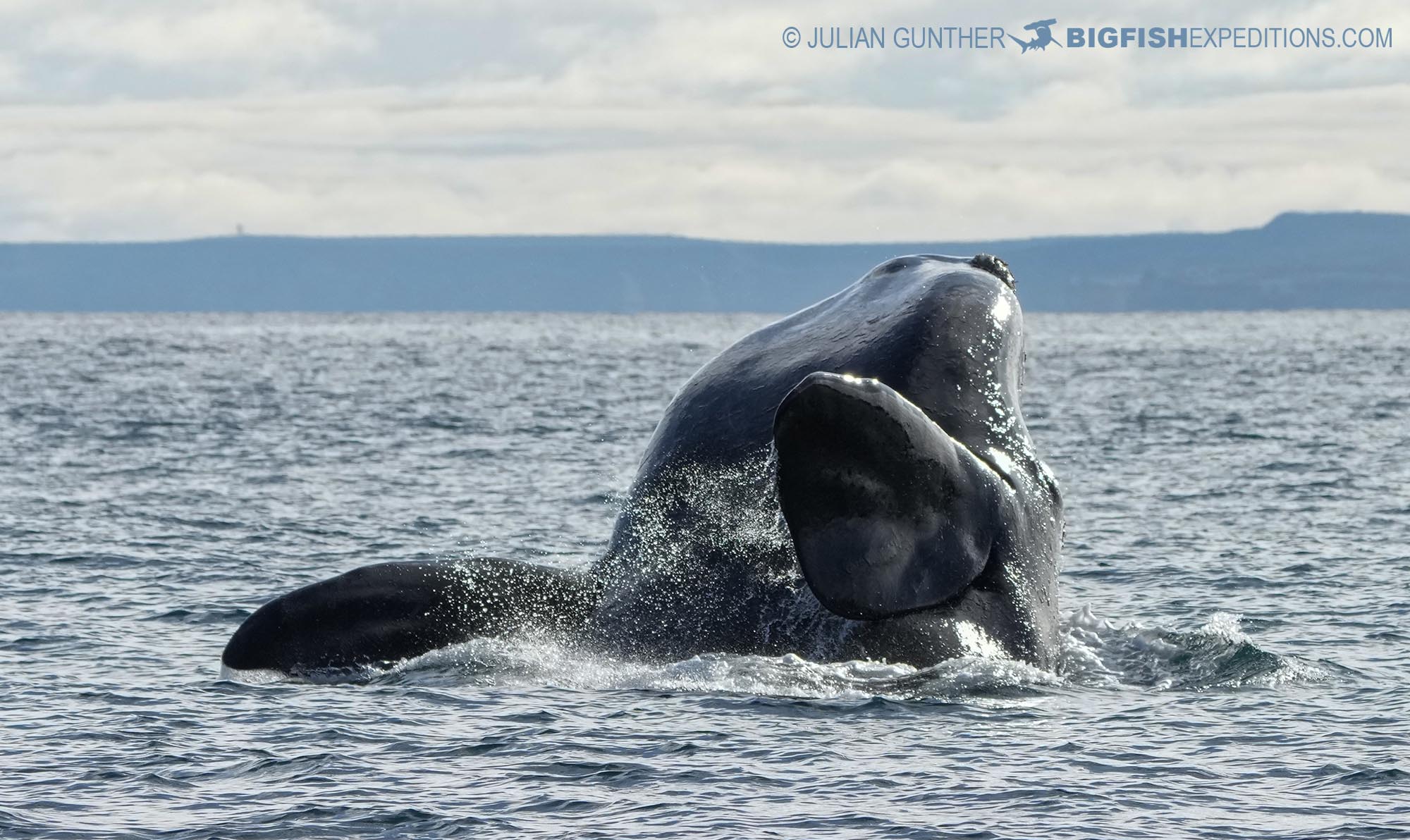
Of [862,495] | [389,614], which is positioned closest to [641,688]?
[389,614]

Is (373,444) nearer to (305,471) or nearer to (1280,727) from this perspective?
(305,471)

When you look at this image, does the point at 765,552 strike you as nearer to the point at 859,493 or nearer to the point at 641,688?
the point at 641,688

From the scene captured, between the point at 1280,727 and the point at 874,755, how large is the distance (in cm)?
268

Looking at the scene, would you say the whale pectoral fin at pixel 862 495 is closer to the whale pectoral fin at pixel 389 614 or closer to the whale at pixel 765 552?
the whale at pixel 765 552

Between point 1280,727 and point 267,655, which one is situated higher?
point 267,655

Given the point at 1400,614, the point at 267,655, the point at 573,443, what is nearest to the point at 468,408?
the point at 573,443

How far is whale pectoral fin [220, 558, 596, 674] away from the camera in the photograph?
1073 centimetres

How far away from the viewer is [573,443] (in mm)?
36000

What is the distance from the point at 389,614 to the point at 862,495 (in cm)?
323

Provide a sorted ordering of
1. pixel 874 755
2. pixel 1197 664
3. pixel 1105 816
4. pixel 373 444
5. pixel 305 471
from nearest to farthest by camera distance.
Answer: pixel 1105 816 < pixel 874 755 < pixel 1197 664 < pixel 305 471 < pixel 373 444

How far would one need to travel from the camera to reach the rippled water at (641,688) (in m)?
9.34

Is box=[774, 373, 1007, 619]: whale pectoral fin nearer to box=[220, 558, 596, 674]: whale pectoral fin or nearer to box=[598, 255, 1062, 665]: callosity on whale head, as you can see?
box=[598, 255, 1062, 665]: callosity on whale head

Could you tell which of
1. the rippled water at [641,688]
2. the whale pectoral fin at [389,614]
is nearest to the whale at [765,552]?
the whale pectoral fin at [389,614]

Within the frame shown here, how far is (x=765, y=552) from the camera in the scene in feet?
34.5
